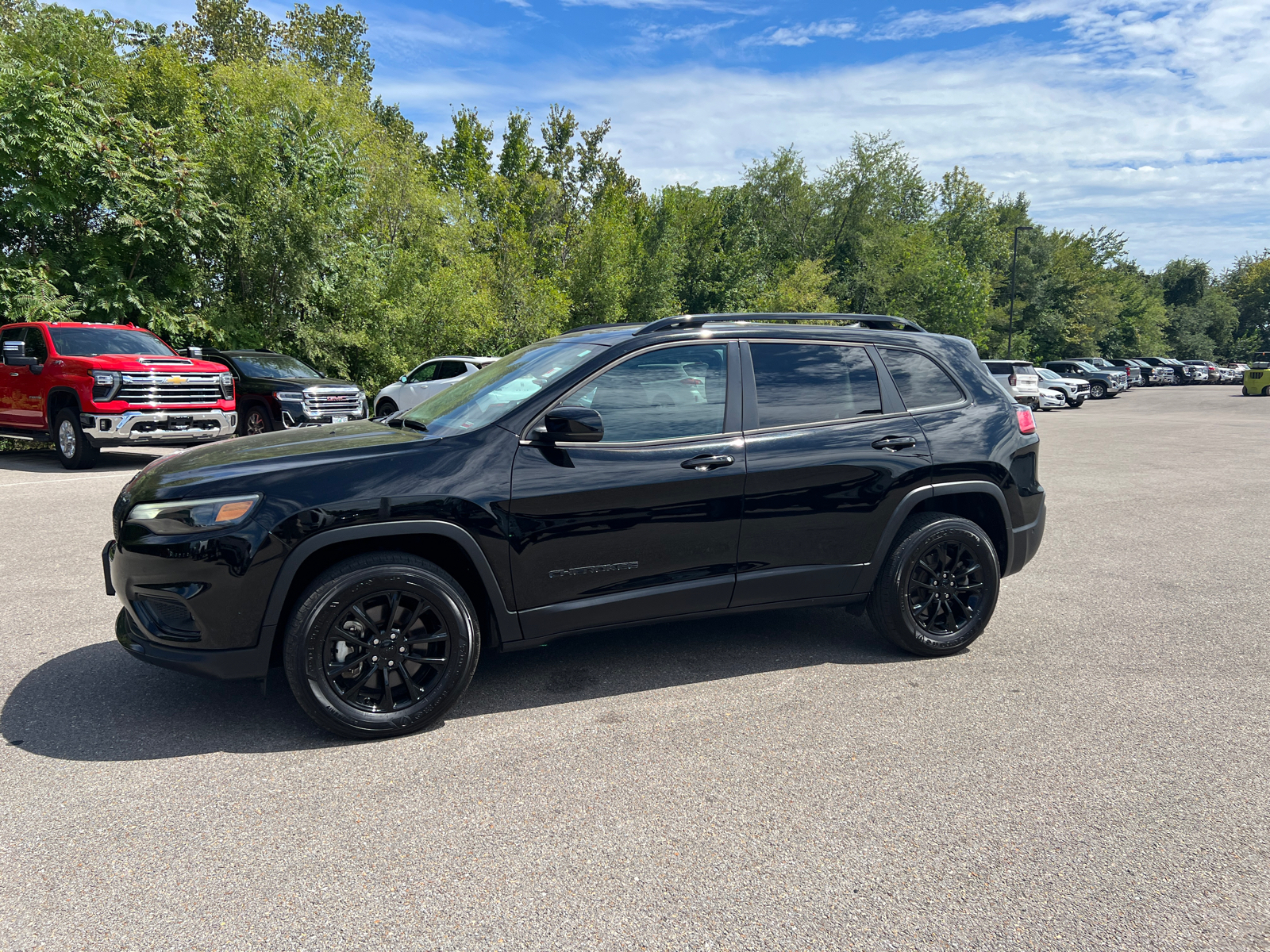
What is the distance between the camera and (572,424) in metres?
3.75

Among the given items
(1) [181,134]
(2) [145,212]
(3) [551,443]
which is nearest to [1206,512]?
(3) [551,443]

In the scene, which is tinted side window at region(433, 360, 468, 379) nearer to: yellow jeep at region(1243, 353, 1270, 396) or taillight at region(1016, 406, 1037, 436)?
taillight at region(1016, 406, 1037, 436)

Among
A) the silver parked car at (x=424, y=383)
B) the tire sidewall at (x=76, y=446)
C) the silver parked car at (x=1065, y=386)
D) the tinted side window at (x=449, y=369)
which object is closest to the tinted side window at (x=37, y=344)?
the tire sidewall at (x=76, y=446)

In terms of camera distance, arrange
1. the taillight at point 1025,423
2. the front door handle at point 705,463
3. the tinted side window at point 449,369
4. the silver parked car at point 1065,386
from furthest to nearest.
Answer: the silver parked car at point 1065,386 → the tinted side window at point 449,369 → the taillight at point 1025,423 → the front door handle at point 705,463

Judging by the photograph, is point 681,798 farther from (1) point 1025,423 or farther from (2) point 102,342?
(2) point 102,342

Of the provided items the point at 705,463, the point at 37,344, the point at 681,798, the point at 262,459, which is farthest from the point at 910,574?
the point at 37,344

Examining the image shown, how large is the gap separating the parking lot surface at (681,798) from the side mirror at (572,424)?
4.20 ft

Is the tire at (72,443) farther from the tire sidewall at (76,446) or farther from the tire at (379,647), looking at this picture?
the tire at (379,647)

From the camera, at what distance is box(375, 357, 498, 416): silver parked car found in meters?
18.0

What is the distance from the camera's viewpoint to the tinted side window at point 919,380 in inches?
186

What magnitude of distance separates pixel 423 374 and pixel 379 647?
16.1 meters

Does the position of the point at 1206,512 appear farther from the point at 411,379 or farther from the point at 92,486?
the point at 411,379

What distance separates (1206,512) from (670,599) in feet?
25.5

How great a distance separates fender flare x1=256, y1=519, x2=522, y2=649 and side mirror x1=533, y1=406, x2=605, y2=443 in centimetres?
59
